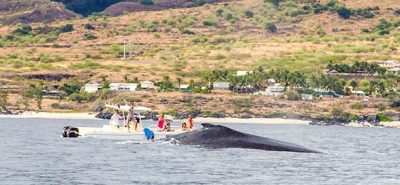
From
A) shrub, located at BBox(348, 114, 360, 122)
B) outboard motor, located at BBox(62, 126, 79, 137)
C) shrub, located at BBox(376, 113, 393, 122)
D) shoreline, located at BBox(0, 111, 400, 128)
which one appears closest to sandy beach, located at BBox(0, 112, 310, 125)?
shoreline, located at BBox(0, 111, 400, 128)

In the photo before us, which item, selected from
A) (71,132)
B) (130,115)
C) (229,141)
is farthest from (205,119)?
(229,141)

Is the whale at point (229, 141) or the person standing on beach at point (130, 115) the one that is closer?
the whale at point (229, 141)

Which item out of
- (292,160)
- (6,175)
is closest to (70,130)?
(292,160)

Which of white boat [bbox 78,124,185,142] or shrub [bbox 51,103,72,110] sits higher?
white boat [bbox 78,124,185,142]

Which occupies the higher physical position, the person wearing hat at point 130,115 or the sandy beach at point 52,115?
the person wearing hat at point 130,115

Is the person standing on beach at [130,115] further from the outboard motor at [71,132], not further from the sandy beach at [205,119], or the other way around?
the sandy beach at [205,119]

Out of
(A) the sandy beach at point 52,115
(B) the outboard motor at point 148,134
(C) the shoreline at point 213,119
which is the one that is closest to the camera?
(B) the outboard motor at point 148,134

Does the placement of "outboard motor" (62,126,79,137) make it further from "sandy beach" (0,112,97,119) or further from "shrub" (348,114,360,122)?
"shrub" (348,114,360,122)

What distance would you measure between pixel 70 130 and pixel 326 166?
3056 cm

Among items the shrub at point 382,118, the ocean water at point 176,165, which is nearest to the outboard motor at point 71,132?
the ocean water at point 176,165

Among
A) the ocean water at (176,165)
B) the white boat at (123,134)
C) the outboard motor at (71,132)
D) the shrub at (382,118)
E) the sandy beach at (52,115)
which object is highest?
the ocean water at (176,165)

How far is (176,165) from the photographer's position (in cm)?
6750

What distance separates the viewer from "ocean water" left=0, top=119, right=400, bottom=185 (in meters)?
60.2

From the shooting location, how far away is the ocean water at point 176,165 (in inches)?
2368
